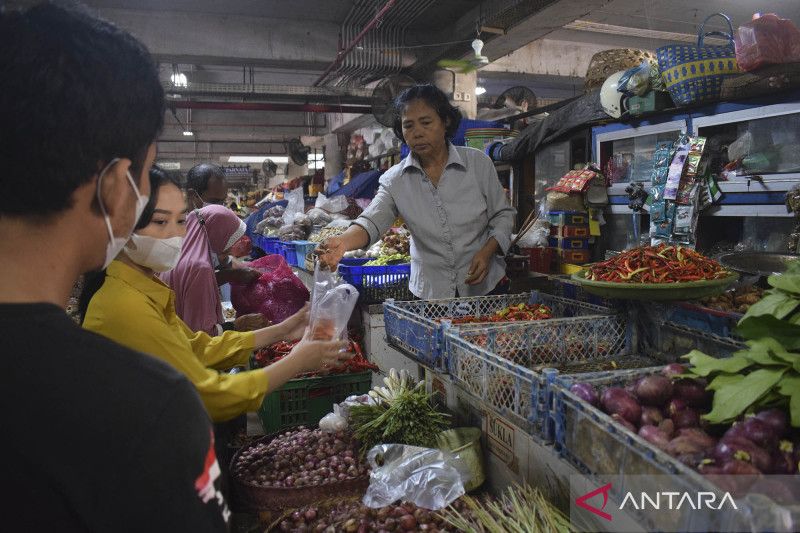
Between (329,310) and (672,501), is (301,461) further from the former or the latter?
(672,501)

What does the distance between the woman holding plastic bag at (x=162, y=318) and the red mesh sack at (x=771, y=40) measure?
10.2ft

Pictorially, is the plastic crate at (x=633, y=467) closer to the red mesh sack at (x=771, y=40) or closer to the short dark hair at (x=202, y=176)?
the red mesh sack at (x=771, y=40)

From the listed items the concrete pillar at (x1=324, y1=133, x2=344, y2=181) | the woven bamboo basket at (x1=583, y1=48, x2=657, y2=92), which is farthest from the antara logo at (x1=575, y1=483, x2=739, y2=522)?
the concrete pillar at (x1=324, y1=133, x2=344, y2=181)

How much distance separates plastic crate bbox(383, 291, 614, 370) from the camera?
2439 millimetres

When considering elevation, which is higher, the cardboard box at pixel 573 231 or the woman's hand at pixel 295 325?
the cardboard box at pixel 573 231

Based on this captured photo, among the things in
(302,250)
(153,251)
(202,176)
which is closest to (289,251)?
(302,250)

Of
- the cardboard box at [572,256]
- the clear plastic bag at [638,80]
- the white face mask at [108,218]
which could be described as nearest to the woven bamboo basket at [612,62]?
the clear plastic bag at [638,80]

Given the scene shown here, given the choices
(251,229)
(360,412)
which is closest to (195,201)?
(360,412)

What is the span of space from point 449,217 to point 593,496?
7.06ft

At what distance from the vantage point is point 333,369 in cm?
337

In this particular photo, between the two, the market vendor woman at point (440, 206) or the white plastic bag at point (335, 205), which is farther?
the white plastic bag at point (335, 205)

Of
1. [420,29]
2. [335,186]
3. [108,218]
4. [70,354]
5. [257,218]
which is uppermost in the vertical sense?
[420,29]

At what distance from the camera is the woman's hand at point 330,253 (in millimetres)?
2889

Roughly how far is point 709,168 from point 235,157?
25151 millimetres
